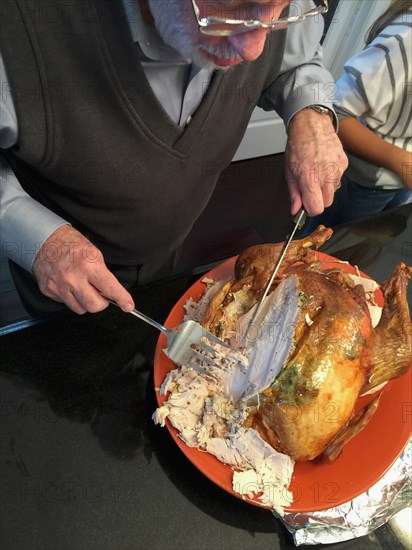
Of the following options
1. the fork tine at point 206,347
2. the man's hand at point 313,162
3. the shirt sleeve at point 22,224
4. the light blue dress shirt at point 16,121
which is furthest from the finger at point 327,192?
the shirt sleeve at point 22,224

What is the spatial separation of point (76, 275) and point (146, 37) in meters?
0.43

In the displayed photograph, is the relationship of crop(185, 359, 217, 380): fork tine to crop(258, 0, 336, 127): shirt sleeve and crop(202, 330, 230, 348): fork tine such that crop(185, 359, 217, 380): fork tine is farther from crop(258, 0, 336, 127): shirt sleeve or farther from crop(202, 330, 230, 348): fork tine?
crop(258, 0, 336, 127): shirt sleeve

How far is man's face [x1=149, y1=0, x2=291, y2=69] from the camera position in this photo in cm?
65

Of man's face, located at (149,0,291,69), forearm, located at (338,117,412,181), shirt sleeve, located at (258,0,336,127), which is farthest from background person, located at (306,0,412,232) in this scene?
man's face, located at (149,0,291,69)

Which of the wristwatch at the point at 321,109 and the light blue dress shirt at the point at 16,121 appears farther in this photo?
the wristwatch at the point at 321,109

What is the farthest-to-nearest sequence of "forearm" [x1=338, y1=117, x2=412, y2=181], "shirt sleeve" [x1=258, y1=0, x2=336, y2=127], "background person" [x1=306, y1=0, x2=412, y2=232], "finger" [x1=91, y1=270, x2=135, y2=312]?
"forearm" [x1=338, y1=117, x2=412, y2=181], "background person" [x1=306, y1=0, x2=412, y2=232], "shirt sleeve" [x1=258, y1=0, x2=336, y2=127], "finger" [x1=91, y1=270, x2=135, y2=312]

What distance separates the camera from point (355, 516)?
0.80m

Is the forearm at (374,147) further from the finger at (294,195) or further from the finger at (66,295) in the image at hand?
the finger at (66,295)

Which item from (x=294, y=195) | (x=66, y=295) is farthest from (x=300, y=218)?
(x=66, y=295)

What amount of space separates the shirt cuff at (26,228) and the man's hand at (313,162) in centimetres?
52

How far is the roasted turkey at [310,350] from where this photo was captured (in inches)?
29.7

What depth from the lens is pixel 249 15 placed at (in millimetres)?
655

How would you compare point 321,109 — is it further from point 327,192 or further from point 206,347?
point 206,347

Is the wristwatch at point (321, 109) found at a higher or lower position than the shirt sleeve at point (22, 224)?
higher
